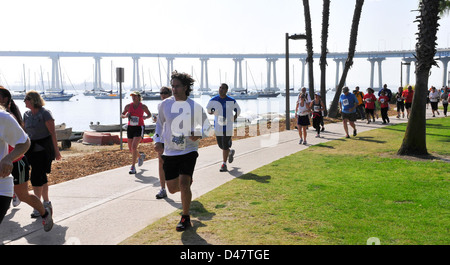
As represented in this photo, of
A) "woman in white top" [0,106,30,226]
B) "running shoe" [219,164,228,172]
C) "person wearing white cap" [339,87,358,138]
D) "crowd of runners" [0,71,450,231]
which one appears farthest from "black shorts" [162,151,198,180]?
"person wearing white cap" [339,87,358,138]

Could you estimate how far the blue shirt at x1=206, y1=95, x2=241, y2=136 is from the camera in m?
9.59

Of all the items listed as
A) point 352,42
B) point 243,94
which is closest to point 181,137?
point 352,42

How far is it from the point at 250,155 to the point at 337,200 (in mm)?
5529

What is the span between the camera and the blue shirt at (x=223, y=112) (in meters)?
9.59

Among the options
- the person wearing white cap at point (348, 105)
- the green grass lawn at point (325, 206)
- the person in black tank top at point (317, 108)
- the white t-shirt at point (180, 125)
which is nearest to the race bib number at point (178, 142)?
the white t-shirt at point (180, 125)

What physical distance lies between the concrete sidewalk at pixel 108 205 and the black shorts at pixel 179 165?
776 millimetres

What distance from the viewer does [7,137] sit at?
391 centimetres

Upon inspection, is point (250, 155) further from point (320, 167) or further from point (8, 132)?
point (8, 132)

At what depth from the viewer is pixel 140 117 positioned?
386 inches

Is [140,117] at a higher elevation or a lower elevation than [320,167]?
higher

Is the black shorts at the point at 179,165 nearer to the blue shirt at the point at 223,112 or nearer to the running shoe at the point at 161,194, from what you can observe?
the running shoe at the point at 161,194

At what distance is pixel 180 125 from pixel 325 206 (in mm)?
2405
